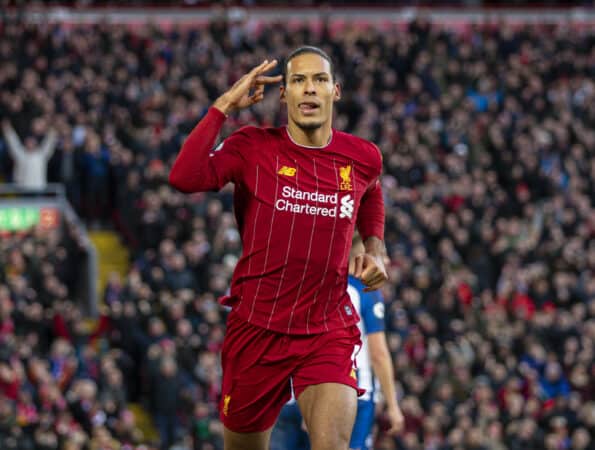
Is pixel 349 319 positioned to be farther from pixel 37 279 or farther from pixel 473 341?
pixel 473 341

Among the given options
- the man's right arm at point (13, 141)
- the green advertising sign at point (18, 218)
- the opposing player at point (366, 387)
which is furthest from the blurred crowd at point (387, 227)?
the opposing player at point (366, 387)

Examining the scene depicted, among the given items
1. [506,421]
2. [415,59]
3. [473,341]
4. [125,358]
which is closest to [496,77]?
[415,59]

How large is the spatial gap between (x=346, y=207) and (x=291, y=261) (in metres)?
0.42

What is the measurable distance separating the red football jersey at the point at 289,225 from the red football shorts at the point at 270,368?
7 cm

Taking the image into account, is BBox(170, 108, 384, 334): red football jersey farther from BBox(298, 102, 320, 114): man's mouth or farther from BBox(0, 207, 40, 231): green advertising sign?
BBox(0, 207, 40, 231): green advertising sign

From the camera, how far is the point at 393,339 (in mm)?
18062

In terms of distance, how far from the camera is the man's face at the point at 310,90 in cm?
683

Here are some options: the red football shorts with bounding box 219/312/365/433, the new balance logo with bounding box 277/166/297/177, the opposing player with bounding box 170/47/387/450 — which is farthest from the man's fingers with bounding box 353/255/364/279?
the new balance logo with bounding box 277/166/297/177

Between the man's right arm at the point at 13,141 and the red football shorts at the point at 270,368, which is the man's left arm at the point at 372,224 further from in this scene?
the man's right arm at the point at 13,141

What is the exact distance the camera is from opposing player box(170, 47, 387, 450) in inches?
267

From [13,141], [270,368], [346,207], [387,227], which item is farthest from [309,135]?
[13,141]

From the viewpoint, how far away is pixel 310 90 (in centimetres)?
680

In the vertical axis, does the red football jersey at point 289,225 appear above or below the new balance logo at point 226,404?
above

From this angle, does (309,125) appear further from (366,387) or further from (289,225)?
(366,387)
